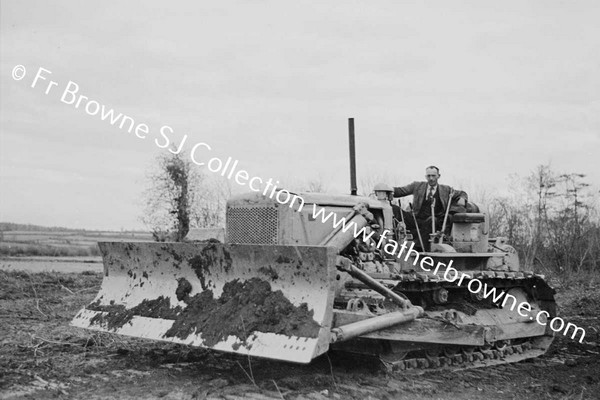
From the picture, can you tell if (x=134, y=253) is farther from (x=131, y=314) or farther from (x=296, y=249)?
(x=296, y=249)

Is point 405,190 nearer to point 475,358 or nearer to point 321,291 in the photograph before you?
point 475,358

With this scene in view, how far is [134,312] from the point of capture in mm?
8227

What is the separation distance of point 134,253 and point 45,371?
72.3 inches

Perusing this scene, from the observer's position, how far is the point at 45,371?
24.2 feet

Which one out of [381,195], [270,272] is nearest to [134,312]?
[270,272]

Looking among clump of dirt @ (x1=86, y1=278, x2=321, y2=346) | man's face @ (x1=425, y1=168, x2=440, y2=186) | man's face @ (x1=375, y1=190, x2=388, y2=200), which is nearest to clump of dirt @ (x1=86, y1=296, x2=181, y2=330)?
clump of dirt @ (x1=86, y1=278, x2=321, y2=346)

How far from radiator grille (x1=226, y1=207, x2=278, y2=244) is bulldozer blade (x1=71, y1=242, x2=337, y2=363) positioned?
698 millimetres

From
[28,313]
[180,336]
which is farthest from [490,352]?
[28,313]

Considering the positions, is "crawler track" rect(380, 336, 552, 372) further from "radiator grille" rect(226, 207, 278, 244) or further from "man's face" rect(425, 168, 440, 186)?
"man's face" rect(425, 168, 440, 186)

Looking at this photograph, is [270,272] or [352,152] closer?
[270,272]

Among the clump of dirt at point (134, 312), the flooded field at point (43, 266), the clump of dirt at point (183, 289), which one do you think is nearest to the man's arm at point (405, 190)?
the clump of dirt at point (183, 289)

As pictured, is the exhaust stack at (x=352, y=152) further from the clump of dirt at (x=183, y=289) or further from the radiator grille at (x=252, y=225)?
the clump of dirt at (x=183, y=289)

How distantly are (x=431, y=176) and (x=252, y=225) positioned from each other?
3136mm

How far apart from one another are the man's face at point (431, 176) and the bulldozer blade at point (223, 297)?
12.5 feet
